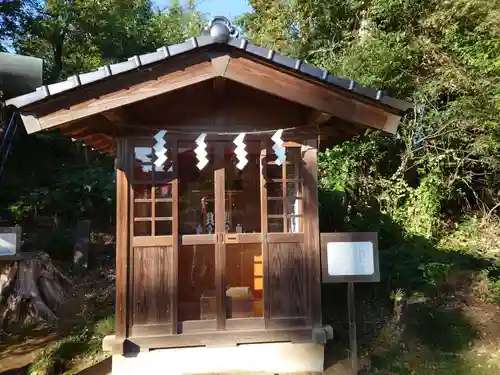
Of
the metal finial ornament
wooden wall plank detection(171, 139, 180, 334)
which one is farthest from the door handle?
the metal finial ornament

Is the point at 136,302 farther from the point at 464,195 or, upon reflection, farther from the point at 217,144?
the point at 464,195

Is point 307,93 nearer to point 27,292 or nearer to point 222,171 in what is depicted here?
point 222,171

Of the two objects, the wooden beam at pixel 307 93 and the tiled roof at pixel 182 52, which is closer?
the tiled roof at pixel 182 52

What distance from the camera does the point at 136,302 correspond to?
429 centimetres

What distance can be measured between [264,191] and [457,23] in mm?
7360

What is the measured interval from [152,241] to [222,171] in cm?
106

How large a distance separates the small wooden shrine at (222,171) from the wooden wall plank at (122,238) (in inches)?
0.4

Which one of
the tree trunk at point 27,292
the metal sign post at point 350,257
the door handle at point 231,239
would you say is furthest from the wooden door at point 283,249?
the tree trunk at point 27,292

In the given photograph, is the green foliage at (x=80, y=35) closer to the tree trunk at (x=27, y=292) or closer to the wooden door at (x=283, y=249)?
the tree trunk at (x=27, y=292)

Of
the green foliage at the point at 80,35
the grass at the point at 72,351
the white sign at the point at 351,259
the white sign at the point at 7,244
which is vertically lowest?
the grass at the point at 72,351

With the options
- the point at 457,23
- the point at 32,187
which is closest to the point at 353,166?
the point at 457,23

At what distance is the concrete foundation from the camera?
4199 mm

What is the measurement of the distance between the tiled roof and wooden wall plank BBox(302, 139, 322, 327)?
85 cm

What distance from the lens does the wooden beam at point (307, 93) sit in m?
3.91
